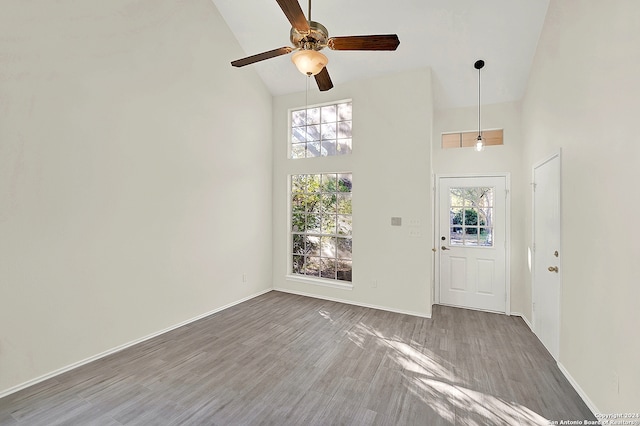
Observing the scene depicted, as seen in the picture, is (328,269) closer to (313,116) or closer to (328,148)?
(328,148)

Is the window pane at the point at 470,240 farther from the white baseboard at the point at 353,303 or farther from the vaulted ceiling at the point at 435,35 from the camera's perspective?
the vaulted ceiling at the point at 435,35

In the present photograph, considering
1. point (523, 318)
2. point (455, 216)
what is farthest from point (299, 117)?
point (523, 318)

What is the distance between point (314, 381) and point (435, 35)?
4.15 m

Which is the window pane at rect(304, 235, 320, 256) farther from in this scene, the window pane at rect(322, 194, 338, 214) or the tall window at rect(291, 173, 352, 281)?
the window pane at rect(322, 194, 338, 214)

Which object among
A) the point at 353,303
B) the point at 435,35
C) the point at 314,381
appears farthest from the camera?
the point at 353,303

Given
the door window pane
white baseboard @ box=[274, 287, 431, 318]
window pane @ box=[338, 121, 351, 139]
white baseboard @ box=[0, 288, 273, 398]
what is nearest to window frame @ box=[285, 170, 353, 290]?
white baseboard @ box=[274, 287, 431, 318]

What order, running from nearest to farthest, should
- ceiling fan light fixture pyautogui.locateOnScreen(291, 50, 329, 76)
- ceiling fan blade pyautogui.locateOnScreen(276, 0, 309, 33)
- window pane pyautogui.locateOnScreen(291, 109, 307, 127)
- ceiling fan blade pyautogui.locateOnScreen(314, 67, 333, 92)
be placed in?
1. ceiling fan blade pyautogui.locateOnScreen(276, 0, 309, 33)
2. ceiling fan light fixture pyautogui.locateOnScreen(291, 50, 329, 76)
3. ceiling fan blade pyautogui.locateOnScreen(314, 67, 333, 92)
4. window pane pyautogui.locateOnScreen(291, 109, 307, 127)

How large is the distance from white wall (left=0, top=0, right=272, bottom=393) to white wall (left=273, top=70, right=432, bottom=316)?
5.83 ft

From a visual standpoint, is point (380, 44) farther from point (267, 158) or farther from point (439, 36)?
point (267, 158)

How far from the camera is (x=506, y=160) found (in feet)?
14.0

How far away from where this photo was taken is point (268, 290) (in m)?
5.20

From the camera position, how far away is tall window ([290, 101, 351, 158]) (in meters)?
4.77

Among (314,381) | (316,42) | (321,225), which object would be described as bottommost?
(314,381)

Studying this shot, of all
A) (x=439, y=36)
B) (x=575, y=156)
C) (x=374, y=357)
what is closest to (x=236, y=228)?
(x=374, y=357)
